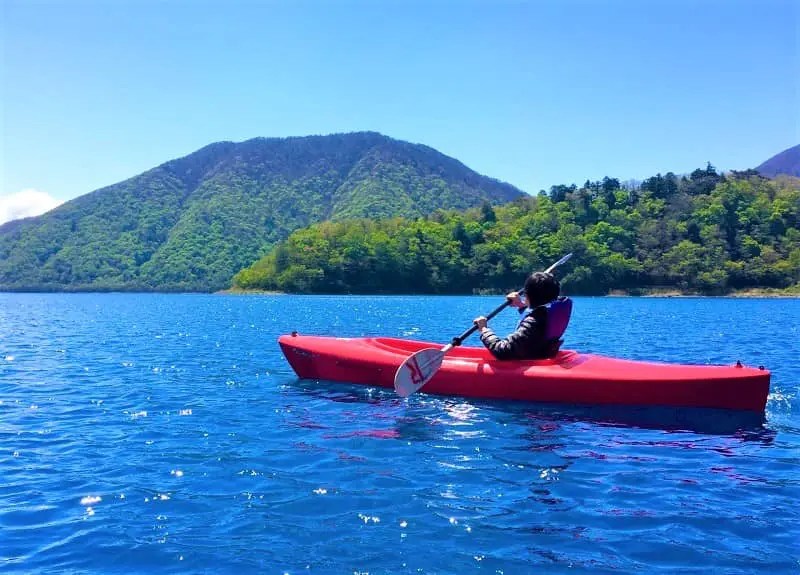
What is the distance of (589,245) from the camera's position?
4286 inches

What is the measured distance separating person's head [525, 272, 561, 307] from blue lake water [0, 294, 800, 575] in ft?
5.39

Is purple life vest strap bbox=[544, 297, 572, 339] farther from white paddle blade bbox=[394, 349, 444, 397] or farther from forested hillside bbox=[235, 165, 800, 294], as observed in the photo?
forested hillside bbox=[235, 165, 800, 294]

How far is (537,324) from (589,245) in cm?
10355

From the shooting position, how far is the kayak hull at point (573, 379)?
8.92 m

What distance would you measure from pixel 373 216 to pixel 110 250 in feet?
234

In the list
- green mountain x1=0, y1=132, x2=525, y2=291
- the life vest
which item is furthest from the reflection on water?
green mountain x1=0, y1=132, x2=525, y2=291

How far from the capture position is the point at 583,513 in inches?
221

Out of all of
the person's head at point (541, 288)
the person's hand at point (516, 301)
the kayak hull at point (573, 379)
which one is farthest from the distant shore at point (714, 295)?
the person's head at point (541, 288)

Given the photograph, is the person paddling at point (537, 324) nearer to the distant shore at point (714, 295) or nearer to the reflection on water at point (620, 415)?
the reflection on water at point (620, 415)

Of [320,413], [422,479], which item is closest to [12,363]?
[320,413]

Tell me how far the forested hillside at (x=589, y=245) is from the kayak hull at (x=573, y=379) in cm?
9669

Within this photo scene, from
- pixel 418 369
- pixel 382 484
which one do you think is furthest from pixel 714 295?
pixel 382 484

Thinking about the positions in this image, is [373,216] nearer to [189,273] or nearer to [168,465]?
[189,273]

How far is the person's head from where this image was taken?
→ 32.2ft
